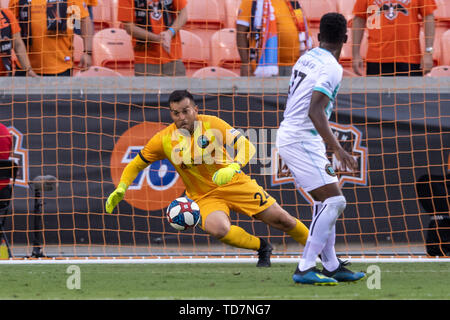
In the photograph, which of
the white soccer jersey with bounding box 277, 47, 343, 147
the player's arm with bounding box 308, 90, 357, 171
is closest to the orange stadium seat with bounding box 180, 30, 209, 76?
the white soccer jersey with bounding box 277, 47, 343, 147

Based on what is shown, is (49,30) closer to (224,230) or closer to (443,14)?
(224,230)

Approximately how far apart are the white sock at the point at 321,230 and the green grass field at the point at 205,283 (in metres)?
0.18

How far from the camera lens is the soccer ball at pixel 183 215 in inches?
268

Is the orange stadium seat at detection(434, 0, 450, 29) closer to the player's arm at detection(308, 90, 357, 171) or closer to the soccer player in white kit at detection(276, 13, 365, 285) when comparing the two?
the soccer player in white kit at detection(276, 13, 365, 285)

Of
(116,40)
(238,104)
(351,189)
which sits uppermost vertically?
(116,40)

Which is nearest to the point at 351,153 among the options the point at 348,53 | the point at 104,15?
the point at 348,53

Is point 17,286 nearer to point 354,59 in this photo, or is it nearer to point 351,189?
point 351,189

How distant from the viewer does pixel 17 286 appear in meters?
5.90

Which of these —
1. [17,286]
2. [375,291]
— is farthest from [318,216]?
[17,286]

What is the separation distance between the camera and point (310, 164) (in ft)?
18.8

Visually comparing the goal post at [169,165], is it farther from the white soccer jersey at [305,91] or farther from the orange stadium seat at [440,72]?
the white soccer jersey at [305,91]

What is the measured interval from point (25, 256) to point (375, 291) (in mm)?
4646

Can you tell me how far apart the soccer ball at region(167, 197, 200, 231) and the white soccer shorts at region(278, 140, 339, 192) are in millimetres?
1310

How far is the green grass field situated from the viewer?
515cm
